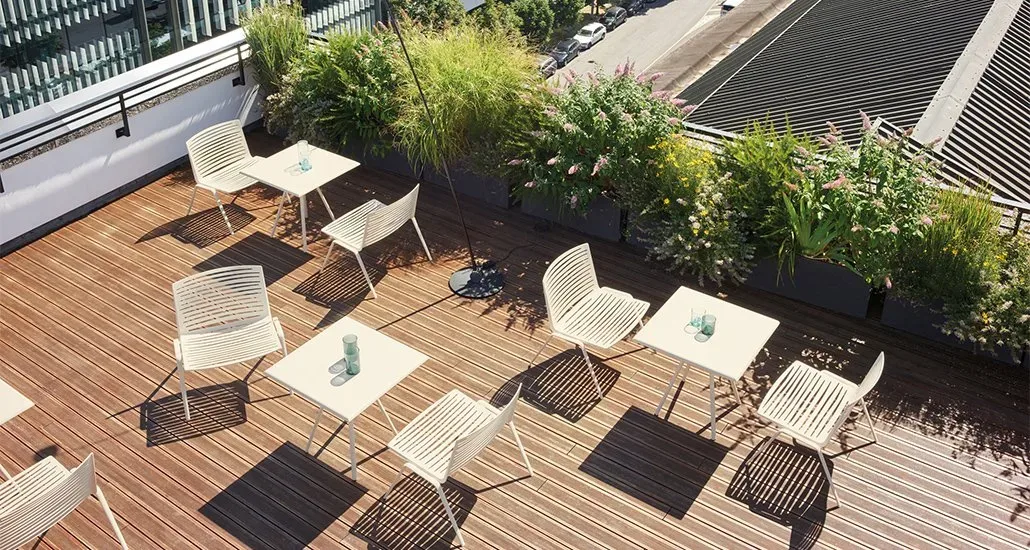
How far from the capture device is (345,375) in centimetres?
548

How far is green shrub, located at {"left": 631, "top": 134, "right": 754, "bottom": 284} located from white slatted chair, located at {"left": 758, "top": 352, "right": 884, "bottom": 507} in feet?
4.17

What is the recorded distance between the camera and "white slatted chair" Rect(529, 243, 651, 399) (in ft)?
20.1

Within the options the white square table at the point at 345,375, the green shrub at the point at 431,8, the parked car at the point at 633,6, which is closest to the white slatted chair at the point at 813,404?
the white square table at the point at 345,375

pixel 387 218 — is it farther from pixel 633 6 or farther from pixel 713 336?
pixel 633 6

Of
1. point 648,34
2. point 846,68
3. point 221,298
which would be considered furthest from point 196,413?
point 648,34

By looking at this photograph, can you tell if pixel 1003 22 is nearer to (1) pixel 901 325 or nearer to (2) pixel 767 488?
(1) pixel 901 325

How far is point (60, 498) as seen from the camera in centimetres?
465

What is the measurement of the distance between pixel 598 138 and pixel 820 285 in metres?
1.98

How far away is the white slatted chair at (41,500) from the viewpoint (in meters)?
4.55

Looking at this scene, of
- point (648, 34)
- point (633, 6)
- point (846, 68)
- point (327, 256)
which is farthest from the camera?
point (633, 6)

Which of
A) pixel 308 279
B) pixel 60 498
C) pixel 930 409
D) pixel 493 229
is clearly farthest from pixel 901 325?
pixel 60 498

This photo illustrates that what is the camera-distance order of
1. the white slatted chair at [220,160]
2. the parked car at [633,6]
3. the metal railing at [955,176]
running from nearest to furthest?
1. the metal railing at [955,176]
2. the white slatted chair at [220,160]
3. the parked car at [633,6]

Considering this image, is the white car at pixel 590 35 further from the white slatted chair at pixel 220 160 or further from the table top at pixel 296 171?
the table top at pixel 296 171

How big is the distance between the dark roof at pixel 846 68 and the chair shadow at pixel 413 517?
245 inches
